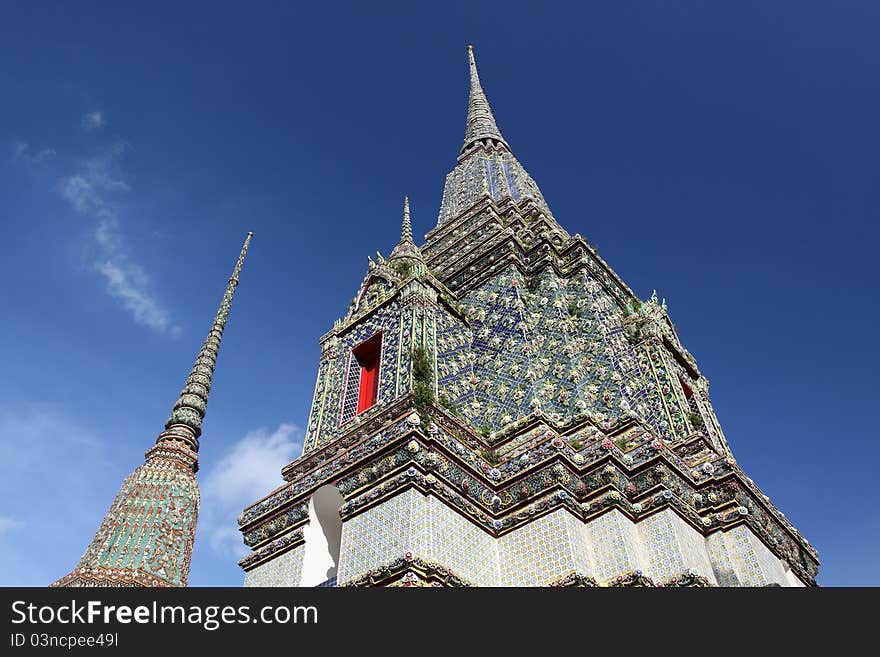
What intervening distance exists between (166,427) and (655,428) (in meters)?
13.8

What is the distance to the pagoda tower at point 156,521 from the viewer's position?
47.6ft

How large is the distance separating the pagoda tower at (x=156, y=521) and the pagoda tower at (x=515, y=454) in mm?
6246

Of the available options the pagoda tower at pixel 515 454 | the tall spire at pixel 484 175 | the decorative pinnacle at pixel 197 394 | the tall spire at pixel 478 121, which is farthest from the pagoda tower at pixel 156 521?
the tall spire at pixel 478 121

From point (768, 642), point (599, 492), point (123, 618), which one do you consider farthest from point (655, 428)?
point (123, 618)

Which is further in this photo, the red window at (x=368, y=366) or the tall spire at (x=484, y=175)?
the tall spire at (x=484, y=175)

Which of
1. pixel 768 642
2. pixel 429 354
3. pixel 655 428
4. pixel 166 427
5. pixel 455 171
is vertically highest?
pixel 455 171

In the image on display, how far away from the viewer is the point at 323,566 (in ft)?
30.6

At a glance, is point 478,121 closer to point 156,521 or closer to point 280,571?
point 156,521

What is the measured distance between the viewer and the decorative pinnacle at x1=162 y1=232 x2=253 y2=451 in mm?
18766

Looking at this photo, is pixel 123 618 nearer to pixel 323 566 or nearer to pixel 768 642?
pixel 323 566

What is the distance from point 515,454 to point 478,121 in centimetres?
1691

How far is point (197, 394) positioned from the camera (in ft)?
65.6

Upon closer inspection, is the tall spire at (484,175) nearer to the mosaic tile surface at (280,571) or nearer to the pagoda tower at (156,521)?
the pagoda tower at (156,521)

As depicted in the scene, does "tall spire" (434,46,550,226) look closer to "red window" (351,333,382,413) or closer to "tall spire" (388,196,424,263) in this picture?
"tall spire" (388,196,424,263)
